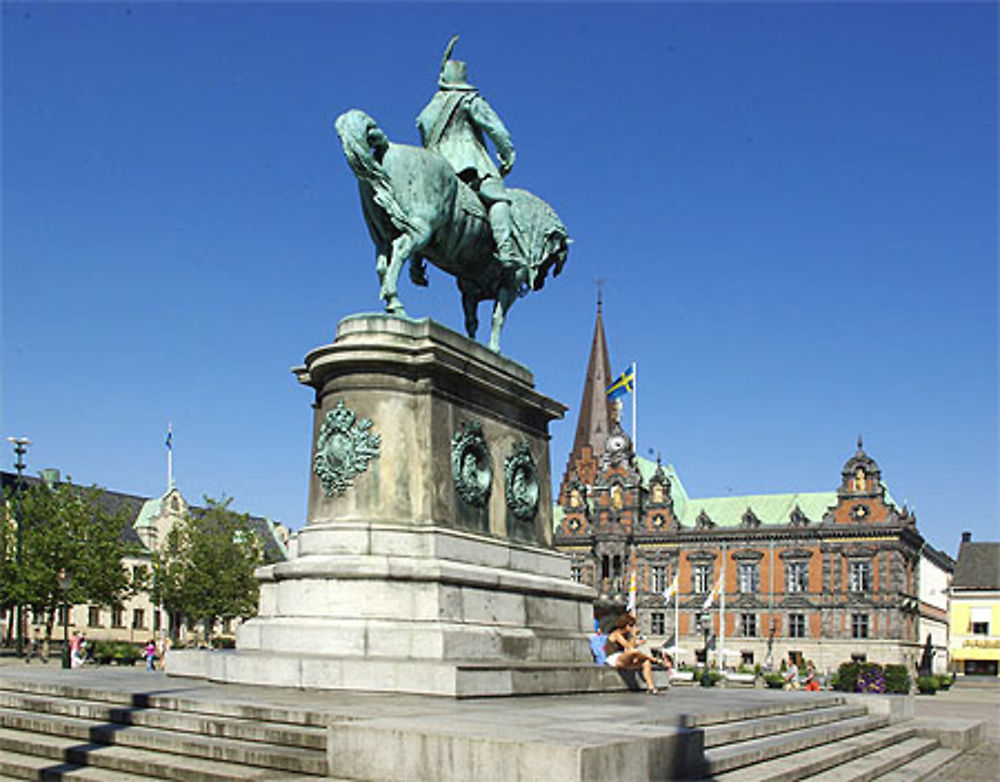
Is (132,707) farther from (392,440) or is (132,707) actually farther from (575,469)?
(575,469)

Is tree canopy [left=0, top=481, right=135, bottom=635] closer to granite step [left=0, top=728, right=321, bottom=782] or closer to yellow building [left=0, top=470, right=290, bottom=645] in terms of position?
yellow building [left=0, top=470, right=290, bottom=645]

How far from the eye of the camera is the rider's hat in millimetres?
17344

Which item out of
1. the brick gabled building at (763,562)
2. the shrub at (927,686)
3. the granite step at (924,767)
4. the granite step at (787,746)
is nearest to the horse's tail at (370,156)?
the granite step at (787,746)

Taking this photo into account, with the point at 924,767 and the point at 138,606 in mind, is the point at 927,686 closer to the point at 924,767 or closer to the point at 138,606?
the point at 924,767

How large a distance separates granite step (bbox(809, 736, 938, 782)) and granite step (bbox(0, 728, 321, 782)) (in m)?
5.73

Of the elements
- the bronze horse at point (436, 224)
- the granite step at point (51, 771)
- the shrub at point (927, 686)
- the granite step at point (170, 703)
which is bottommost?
the shrub at point (927, 686)

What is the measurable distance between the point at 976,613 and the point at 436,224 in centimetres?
9527

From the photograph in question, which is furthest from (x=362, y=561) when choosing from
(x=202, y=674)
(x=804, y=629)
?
(x=804, y=629)

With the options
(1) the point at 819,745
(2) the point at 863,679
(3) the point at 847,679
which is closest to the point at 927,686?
(3) the point at 847,679

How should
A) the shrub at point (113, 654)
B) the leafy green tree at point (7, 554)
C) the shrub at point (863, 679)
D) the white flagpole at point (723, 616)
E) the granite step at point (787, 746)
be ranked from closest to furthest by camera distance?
the granite step at point (787, 746) → the shrub at point (863, 679) → the shrub at point (113, 654) → the leafy green tree at point (7, 554) → the white flagpole at point (723, 616)

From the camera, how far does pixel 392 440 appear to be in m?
14.3

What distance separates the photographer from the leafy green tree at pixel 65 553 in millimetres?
49344

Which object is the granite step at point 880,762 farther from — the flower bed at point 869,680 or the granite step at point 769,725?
the flower bed at point 869,680

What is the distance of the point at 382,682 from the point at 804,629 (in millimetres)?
81551
